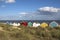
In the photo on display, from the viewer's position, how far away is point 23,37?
50.0 ft

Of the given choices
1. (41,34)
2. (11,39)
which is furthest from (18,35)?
(41,34)

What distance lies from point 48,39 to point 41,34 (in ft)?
8.14

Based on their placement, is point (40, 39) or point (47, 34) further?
point (47, 34)

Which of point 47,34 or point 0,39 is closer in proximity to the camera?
point 0,39

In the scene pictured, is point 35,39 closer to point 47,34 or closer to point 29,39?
point 29,39

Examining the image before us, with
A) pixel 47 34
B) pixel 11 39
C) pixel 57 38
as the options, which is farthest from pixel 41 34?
pixel 11 39

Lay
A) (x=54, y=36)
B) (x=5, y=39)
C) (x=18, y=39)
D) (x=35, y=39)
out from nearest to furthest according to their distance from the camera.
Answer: (x=5, y=39) < (x=18, y=39) < (x=35, y=39) < (x=54, y=36)

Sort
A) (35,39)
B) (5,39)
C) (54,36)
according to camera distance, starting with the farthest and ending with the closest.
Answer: (54,36), (35,39), (5,39)

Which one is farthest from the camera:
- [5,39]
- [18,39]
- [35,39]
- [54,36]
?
[54,36]

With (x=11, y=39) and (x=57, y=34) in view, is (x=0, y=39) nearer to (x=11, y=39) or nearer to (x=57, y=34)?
(x=11, y=39)

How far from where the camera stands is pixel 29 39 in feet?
49.0

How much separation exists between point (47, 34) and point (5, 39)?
230 inches

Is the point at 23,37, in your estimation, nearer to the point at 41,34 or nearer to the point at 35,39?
the point at 35,39

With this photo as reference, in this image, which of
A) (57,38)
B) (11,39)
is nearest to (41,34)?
(57,38)
